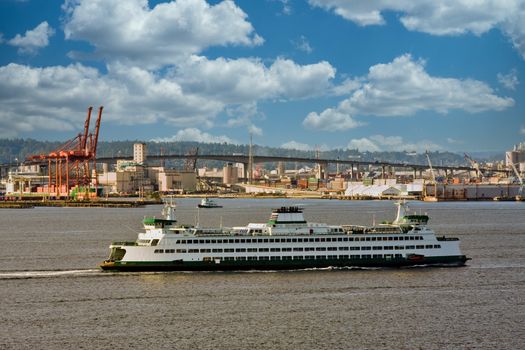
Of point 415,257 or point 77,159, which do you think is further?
point 77,159

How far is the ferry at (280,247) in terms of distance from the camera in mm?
46688

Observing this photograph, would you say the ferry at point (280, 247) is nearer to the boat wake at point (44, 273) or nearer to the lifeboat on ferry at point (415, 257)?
the lifeboat on ferry at point (415, 257)

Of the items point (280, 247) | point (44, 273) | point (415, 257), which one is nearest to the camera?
point (44, 273)

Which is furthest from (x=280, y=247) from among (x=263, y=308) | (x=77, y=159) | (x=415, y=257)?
(x=77, y=159)

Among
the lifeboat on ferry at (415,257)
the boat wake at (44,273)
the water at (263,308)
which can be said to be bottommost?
the water at (263,308)

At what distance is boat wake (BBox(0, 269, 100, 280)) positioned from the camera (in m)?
46.1

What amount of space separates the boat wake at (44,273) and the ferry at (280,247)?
148 centimetres

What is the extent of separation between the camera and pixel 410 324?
33.7 m

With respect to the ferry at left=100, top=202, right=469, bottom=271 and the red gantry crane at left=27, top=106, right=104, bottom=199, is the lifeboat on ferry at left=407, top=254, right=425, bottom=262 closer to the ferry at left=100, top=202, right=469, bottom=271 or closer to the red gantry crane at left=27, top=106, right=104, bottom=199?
the ferry at left=100, top=202, right=469, bottom=271

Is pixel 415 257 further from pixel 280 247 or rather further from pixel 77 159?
pixel 77 159

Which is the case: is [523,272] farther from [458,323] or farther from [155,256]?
[155,256]

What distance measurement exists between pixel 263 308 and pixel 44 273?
1697 cm

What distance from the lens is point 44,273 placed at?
47.1 m

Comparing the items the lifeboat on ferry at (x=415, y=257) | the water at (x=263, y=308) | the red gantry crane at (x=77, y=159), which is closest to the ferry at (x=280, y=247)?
the lifeboat on ferry at (x=415, y=257)
